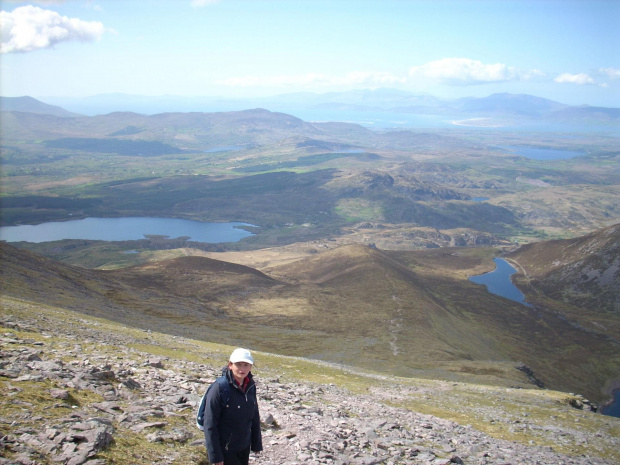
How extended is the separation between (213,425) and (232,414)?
61 cm

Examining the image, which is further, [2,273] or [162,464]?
[2,273]

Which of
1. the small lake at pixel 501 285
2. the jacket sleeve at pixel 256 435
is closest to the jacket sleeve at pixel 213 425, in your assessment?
the jacket sleeve at pixel 256 435

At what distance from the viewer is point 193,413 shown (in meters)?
19.9

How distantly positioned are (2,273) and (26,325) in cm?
3616

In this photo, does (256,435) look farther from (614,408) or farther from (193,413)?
(614,408)

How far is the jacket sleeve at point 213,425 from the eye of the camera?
12164mm

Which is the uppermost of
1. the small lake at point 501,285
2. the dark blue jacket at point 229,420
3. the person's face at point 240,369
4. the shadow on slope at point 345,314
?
the person's face at point 240,369

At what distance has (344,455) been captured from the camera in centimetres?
1906

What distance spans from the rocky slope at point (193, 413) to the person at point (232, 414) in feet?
11.5

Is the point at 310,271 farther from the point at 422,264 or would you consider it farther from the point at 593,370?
the point at 593,370

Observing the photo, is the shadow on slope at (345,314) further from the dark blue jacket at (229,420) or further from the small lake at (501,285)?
the dark blue jacket at (229,420)

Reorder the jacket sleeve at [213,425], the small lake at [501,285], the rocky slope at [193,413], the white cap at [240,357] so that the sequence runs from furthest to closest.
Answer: the small lake at [501,285] < the rocky slope at [193,413] < the white cap at [240,357] < the jacket sleeve at [213,425]

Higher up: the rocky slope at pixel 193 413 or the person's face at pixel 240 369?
the person's face at pixel 240 369

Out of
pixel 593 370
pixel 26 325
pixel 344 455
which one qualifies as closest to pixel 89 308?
pixel 26 325
